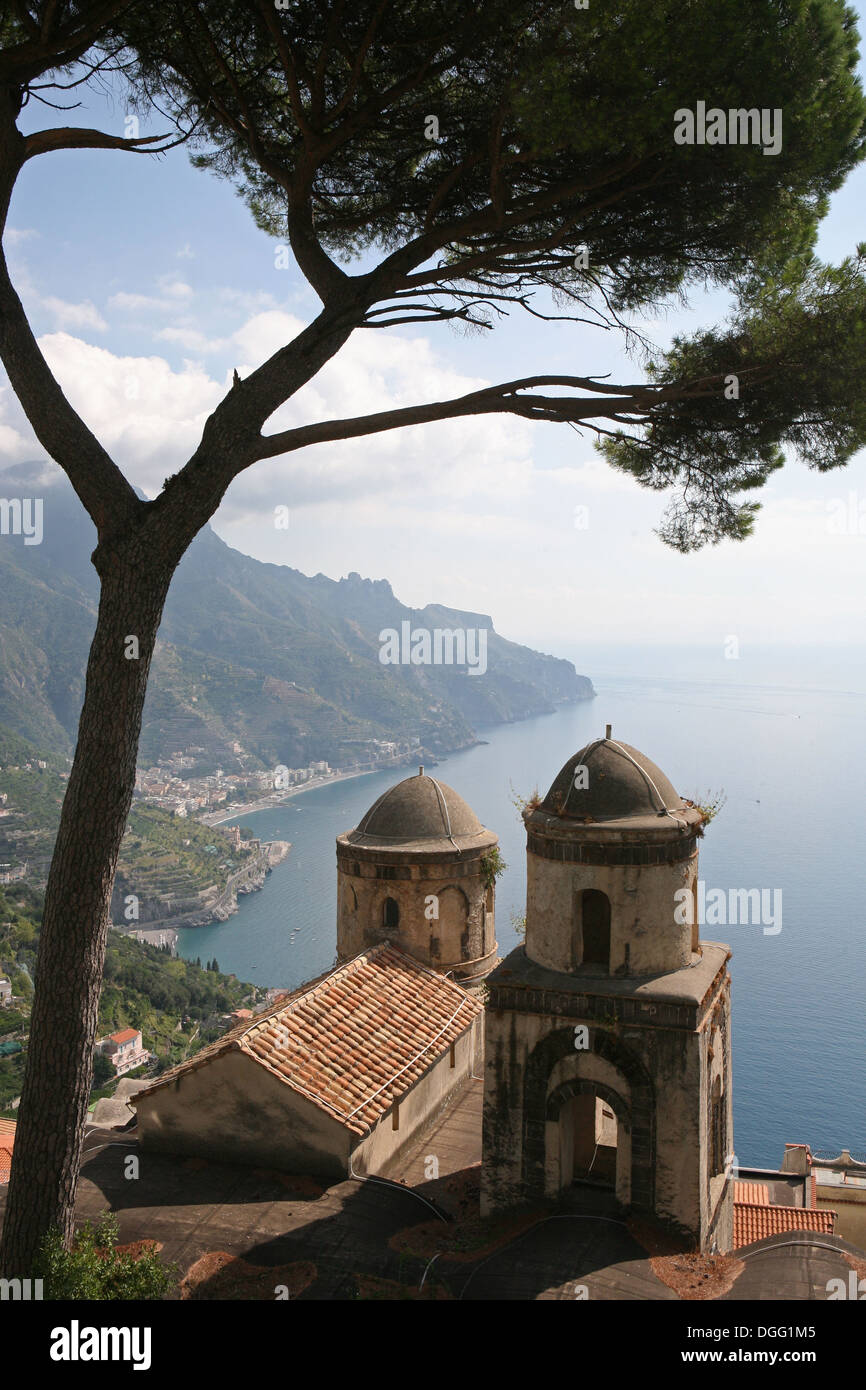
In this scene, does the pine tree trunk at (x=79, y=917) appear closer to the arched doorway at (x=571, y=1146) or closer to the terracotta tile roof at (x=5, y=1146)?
the arched doorway at (x=571, y=1146)

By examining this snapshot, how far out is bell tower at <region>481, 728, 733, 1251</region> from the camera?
368 inches

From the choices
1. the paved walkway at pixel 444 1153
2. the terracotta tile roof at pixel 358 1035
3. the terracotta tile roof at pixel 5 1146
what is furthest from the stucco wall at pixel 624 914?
the terracotta tile roof at pixel 5 1146

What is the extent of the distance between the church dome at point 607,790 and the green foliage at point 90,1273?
5.77 m

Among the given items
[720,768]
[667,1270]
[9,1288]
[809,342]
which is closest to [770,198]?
[809,342]

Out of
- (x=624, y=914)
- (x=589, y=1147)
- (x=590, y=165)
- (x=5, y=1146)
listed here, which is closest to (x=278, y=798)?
(x=5, y=1146)

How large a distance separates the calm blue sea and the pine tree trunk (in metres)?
7.63

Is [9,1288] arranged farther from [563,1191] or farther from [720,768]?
[720,768]

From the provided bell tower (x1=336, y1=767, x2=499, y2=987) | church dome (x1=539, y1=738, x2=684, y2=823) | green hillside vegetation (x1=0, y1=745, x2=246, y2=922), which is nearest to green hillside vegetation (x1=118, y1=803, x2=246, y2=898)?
green hillside vegetation (x1=0, y1=745, x2=246, y2=922)

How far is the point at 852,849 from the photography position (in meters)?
84.2

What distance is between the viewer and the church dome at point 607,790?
1023 centimetres

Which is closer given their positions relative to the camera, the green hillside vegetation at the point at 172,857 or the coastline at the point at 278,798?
the green hillside vegetation at the point at 172,857

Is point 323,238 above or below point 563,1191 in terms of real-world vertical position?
above

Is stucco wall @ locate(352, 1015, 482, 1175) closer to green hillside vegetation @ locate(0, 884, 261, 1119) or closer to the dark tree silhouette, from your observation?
the dark tree silhouette
